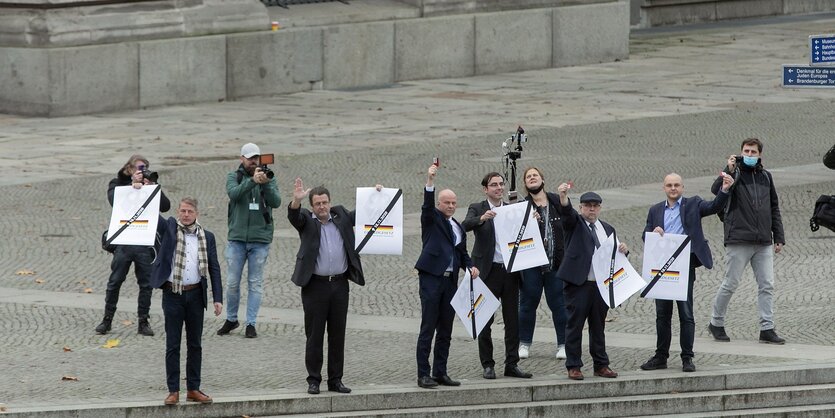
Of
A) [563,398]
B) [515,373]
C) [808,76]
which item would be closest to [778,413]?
[563,398]

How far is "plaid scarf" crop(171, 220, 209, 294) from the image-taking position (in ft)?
38.6

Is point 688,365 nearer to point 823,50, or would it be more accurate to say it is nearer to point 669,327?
point 669,327

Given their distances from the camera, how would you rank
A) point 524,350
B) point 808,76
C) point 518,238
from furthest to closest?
point 808,76 < point 524,350 < point 518,238

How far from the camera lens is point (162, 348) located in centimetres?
1336

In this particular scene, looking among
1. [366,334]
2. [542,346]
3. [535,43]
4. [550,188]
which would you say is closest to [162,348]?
[366,334]

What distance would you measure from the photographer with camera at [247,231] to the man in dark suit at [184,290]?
6.18ft

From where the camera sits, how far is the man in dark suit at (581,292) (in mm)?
12359

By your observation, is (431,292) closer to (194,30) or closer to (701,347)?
(701,347)

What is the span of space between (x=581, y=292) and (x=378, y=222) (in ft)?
5.37

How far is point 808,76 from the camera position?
52.3 feet

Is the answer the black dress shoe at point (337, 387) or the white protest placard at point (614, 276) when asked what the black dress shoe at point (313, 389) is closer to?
the black dress shoe at point (337, 387)

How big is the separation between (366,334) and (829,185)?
375 inches

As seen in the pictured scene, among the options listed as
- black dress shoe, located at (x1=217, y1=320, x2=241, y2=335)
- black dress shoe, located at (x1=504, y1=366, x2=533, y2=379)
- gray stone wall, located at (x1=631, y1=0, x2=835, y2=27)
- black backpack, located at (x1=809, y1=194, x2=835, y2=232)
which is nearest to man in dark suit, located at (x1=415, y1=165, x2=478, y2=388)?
black dress shoe, located at (x1=504, y1=366, x2=533, y2=379)

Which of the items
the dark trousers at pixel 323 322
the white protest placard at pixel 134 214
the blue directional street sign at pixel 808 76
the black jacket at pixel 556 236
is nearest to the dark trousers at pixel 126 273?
the white protest placard at pixel 134 214
